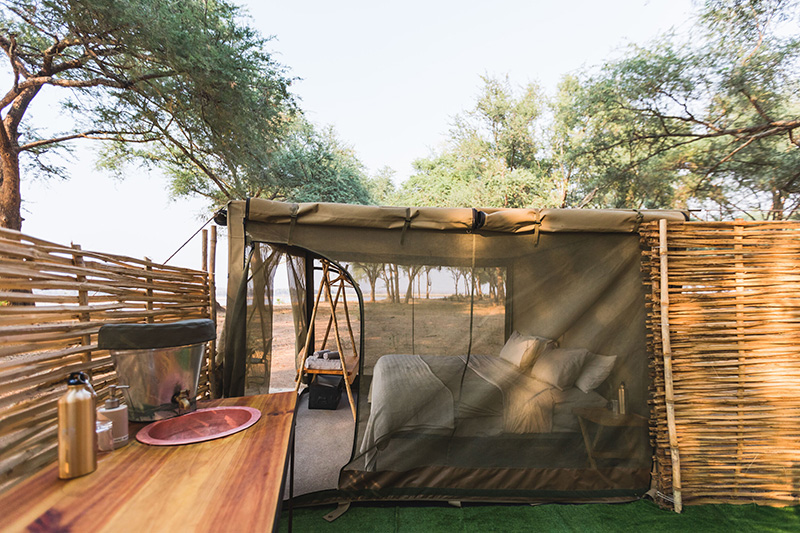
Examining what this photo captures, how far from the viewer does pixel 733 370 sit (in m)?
2.61

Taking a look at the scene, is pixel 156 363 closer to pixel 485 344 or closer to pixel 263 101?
pixel 485 344

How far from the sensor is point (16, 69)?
19.9 feet

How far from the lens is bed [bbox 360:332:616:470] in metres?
2.64

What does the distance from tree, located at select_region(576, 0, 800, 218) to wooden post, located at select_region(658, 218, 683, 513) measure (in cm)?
572

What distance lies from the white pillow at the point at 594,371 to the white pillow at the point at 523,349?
33cm

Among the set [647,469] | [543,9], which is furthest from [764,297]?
[543,9]

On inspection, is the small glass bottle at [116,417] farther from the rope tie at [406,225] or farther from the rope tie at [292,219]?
the rope tie at [406,225]

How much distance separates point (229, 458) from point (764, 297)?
3.58 m

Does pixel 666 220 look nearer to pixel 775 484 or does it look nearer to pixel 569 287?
pixel 569 287

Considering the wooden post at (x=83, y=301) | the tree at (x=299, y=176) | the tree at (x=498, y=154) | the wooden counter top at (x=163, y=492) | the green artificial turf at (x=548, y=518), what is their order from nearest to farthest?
the wooden counter top at (x=163, y=492), the wooden post at (x=83, y=301), the green artificial turf at (x=548, y=518), the tree at (x=299, y=176), the tree at (x=498, y=154)

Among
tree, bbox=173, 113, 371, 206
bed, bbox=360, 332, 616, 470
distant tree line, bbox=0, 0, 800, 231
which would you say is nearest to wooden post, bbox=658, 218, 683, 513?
bed, bbox=360, 332, 616, 470

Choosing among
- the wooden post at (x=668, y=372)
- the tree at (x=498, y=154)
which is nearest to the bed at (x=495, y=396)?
the wooden post at (x=668, y=372)

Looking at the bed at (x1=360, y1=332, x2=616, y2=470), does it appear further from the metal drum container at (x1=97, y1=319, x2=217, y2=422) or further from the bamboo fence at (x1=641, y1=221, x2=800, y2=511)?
the metal drum container at (x1=97, y1=319, x2=217, y2=422)

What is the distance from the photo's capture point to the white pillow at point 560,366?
8.77 feet
